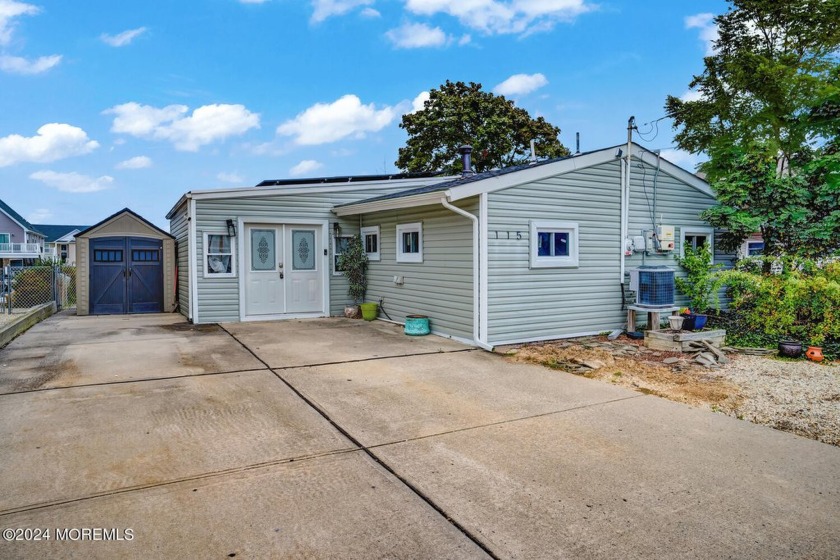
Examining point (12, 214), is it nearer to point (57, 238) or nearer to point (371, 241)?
point (57, 238)

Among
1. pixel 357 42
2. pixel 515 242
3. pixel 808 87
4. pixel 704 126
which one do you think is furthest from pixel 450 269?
pixel 704 126

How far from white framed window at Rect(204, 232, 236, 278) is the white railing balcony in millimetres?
28766

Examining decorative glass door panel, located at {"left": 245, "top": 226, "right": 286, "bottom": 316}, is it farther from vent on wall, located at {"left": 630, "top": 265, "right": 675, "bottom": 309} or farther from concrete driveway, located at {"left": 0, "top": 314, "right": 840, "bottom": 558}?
vent on wall, located at {"left": 630, "top": 265, "right": 675, "bottom": 309}

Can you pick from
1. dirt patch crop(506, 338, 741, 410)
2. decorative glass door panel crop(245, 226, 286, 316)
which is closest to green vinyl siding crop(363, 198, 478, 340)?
dirt patch crop(506, 338, 741, 410)

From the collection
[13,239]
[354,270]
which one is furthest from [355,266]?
[13,239]

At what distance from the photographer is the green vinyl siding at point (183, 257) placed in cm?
1088

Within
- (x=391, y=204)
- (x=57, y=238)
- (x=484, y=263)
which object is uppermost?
(x=57, y=238)

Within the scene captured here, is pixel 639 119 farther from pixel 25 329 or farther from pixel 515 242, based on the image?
pixel 25 329

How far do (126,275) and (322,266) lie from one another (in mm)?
5068

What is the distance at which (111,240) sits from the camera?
11797 mm

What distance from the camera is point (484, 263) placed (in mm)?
7344

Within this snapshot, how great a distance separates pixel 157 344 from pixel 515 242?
5.76 metres

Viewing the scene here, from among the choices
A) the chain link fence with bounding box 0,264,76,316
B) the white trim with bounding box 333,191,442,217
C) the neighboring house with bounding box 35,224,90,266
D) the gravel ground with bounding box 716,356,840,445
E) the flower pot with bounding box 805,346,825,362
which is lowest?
the gravel ground with bounding box 716,356,840,445

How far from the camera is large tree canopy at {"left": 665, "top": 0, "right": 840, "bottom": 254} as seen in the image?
28.9 ft
